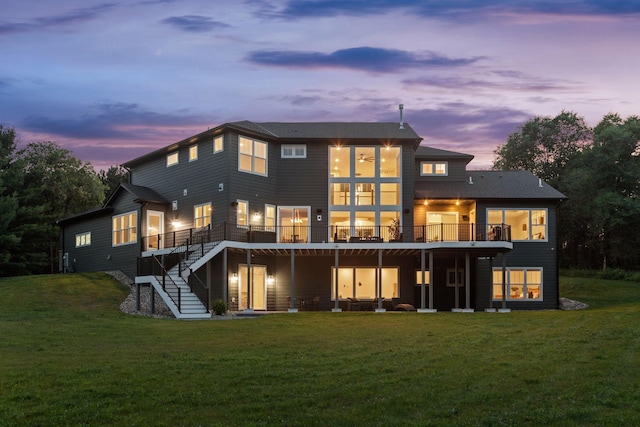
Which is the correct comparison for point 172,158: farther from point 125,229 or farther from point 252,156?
point 252,156

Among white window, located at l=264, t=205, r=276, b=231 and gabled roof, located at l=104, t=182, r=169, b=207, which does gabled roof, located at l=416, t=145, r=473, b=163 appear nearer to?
white window, located at l=264, t=205, r=276, b=231

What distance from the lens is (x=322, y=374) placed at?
34.7 ft

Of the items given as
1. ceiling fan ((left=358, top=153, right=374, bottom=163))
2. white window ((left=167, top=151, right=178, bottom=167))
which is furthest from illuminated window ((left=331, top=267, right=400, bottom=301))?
white window ((left=167, top=151, right=178, bottom=167))

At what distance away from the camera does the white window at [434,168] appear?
3434 centimetres

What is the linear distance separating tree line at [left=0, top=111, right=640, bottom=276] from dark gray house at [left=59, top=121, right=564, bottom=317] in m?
10.3

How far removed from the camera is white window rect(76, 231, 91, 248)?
36406 mm

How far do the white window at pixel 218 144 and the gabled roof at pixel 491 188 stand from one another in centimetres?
989

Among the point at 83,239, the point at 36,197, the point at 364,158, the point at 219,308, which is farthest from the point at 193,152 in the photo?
the point at 36,197

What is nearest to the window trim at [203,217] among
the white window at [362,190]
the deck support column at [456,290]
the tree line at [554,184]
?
the white window at [362,190]

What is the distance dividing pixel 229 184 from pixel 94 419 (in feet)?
67.3

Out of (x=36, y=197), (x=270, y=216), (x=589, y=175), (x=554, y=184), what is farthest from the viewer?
(x=554, y=184)

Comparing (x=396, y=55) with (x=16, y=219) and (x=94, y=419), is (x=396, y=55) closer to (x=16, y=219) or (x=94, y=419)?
(x=94, y=419)

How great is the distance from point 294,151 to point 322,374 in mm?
21022

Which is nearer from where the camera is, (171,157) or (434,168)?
(171,157)
